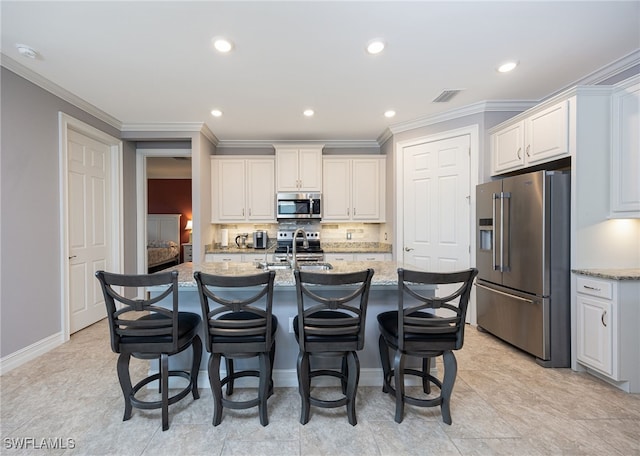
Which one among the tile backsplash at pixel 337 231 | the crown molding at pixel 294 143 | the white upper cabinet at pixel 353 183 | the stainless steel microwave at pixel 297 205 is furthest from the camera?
the tile backsplash at pixel 337 231

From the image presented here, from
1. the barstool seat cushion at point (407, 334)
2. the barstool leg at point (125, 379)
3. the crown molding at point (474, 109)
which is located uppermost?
the crown molding at point (474, 109)

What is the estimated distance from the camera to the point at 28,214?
2705mm

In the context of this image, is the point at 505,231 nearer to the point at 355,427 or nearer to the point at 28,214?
the point at 355,427

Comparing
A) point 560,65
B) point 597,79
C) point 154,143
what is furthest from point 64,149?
point 597,79

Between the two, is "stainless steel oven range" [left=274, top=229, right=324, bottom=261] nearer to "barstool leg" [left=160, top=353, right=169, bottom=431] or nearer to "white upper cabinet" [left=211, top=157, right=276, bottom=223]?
"white upper cabinet" [left=211, top=157, right=276, bottom=223]

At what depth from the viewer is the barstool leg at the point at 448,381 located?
1.79 meters

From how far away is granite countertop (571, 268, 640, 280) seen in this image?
7.02 ft

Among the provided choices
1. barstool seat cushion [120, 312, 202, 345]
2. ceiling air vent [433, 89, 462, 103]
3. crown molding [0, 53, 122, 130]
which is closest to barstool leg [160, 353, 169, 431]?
barstool seat cushion [120, 312, 202, 345]

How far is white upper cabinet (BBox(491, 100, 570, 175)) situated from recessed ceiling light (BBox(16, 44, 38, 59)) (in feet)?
14.7

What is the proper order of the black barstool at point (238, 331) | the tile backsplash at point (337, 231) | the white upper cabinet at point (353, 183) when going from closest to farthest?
1. the black barstool at point (238, 331)
2. the white upper cabinet at point (353, 183)
3. the tile backsplash at point (337, 231)

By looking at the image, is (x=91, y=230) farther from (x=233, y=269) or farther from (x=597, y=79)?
(x=597, y=79)

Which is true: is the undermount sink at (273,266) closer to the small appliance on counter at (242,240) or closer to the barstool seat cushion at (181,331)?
the barstool seat cushion at (181,331)

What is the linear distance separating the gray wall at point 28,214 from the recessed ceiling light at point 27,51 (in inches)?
11.6

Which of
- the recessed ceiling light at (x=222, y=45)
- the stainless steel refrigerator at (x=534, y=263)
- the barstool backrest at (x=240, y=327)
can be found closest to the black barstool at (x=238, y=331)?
the barstool backrest at (x=240, y=327)
